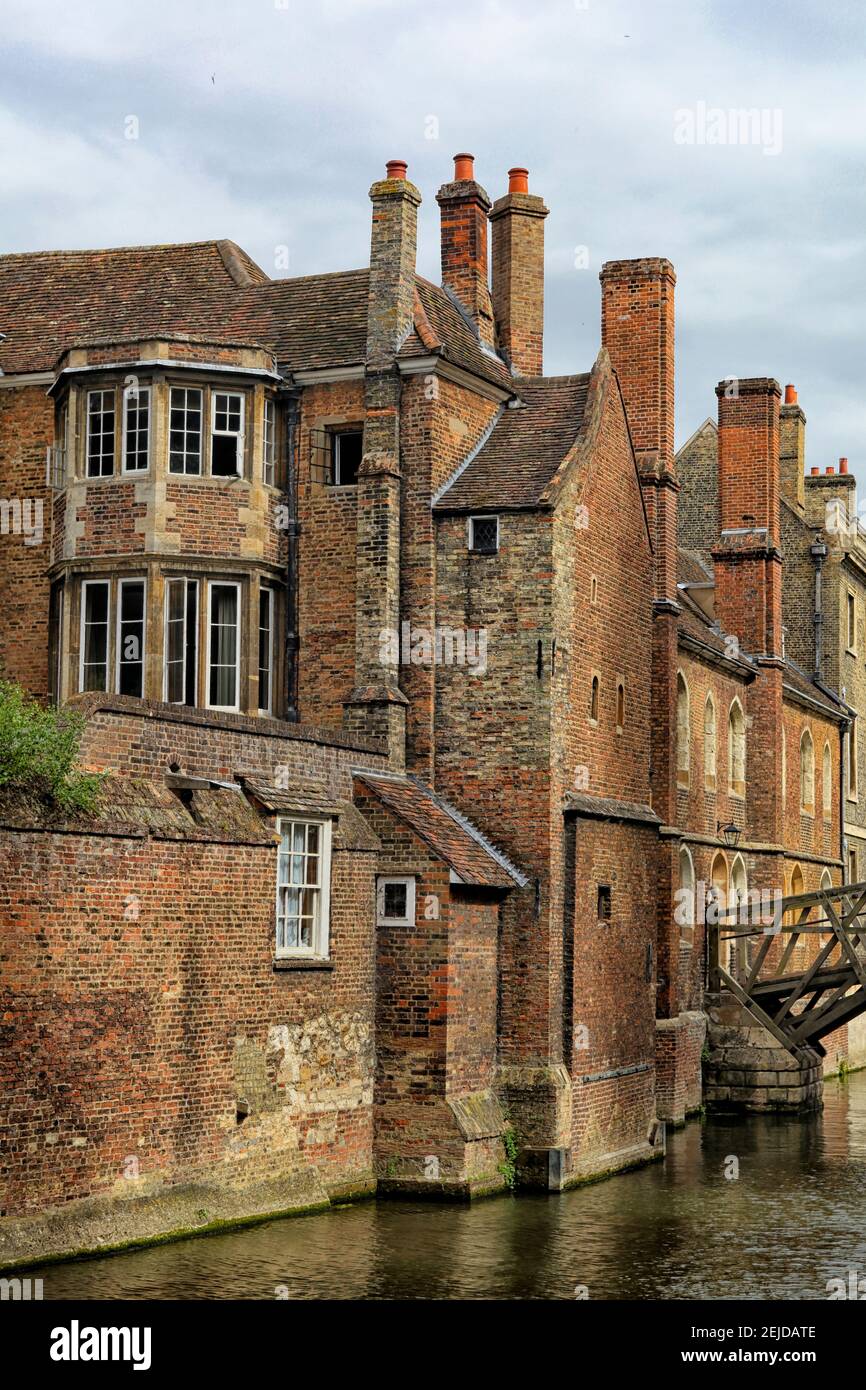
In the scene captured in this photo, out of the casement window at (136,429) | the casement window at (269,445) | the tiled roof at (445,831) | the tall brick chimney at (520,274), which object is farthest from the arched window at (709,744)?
the casement window at (136,429)

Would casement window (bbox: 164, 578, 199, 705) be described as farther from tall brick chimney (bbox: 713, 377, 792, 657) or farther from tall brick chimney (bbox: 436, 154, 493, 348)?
tall brick chimney (bbox: 713, 377, 792, 657)

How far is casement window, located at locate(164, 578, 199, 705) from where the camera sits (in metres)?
25.5

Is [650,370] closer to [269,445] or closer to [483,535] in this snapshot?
[483,535]

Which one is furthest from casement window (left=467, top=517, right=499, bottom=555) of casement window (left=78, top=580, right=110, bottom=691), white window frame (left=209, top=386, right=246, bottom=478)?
casement window (left=78, top=580, right=110, bottom=691)

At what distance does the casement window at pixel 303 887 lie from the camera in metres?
21.3

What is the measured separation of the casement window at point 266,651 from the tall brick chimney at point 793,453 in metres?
24.2

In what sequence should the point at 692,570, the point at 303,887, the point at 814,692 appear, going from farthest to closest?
the point at 814,692
the point at 692,570
the point at 303,887

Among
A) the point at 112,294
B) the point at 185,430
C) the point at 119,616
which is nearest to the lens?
the point at 185,430

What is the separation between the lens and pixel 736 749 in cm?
3897

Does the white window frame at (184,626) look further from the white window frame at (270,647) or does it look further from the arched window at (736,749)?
the arched window at (736,749)

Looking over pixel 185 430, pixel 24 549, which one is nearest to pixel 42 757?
pixel 185 430

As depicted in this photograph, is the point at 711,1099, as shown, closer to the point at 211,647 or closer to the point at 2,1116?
the point at 211,647

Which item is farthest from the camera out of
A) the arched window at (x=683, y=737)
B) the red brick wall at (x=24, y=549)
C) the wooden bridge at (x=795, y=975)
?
the arched window at (x=683, y=737)

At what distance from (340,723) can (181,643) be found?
2.42m
